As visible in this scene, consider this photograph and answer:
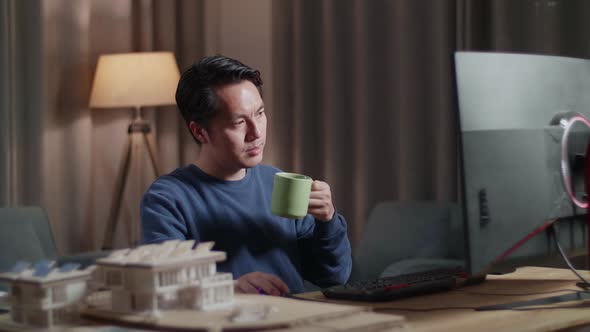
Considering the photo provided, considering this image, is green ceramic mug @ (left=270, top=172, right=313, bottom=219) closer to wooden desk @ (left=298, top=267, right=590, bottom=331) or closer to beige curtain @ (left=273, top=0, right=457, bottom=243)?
wooden desk @ (left=298, top=267, right=590, bottom=331)

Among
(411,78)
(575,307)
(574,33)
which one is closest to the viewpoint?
(575,307)

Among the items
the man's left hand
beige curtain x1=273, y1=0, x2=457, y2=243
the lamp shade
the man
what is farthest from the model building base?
the lamp shade

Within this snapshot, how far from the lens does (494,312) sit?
133 cm

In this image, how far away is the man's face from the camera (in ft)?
6.04

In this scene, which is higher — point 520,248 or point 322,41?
point 322,41

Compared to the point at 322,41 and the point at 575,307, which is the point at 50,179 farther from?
the point at 575,307

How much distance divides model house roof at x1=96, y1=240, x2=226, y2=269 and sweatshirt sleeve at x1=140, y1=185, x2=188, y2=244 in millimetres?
557

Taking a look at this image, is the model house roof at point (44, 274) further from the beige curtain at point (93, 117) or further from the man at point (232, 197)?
the beige curtain at point (93, 117)

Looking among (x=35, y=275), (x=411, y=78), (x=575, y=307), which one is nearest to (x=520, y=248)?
(x=575, y=307)

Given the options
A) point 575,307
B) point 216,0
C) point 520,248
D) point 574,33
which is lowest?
point 575,307

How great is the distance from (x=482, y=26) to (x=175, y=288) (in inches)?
102

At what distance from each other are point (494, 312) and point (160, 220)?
2.47ft

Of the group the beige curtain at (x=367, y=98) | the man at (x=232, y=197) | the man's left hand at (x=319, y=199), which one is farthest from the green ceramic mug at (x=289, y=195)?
the beige curtain at (x=367, y=98)

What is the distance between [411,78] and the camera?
3.64m
